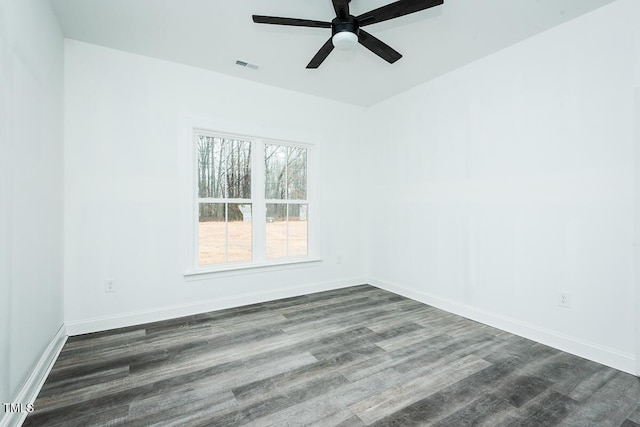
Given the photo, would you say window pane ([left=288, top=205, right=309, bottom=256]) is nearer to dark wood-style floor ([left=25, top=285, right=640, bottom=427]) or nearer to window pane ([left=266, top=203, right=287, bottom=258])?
window pane ([left=266, top=203, right=287, bottom=258])

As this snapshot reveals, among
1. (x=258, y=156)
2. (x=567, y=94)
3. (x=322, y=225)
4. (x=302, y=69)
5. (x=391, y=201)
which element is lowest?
(x=322, y=225)

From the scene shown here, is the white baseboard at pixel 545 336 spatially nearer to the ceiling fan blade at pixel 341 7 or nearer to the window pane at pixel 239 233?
the window pane at pixel 239 233

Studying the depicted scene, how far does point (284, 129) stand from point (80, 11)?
2.21 metres

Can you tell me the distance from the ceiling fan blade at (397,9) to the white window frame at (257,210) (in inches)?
82.2

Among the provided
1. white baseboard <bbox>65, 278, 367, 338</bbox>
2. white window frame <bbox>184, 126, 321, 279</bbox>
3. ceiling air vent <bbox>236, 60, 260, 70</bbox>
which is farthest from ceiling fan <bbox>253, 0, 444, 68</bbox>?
white baseboard <bbox>65, 278, 367, 338</bbox>

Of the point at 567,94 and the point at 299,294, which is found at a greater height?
the point at 567,94

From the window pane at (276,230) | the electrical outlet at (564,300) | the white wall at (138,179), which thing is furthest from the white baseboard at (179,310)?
the electrical outlet at (564,300)

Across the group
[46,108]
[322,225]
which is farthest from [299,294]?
[46,108]

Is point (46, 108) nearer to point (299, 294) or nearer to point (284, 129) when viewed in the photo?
point (284, 129)

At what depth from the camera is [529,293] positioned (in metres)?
2.82

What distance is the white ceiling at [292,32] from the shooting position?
7.79ft

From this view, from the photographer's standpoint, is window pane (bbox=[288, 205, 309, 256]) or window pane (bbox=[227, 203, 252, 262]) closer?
window pane (bbox=[227, 203, 252, 262])

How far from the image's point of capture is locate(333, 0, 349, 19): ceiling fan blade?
6.37 feet

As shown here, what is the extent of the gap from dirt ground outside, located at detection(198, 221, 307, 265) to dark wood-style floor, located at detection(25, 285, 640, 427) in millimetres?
812
